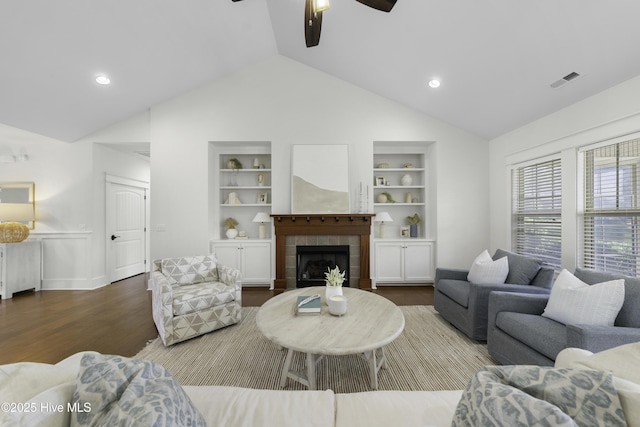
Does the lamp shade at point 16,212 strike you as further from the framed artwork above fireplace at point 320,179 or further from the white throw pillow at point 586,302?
the white throw pillow at point 586,302

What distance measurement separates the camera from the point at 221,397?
1.10 meters

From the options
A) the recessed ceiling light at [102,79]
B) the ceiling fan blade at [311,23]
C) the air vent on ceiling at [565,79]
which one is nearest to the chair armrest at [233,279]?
the ceiling fan blade at [311,23]

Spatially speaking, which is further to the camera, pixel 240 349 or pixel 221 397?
pixel 240 349

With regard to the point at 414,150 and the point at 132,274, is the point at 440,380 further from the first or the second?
the point at 132,274

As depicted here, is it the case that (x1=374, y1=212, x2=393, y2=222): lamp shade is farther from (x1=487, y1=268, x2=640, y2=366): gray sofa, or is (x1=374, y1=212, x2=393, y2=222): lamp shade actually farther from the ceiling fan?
the ceiling fan

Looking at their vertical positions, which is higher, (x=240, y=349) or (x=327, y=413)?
(x=327, y=413)

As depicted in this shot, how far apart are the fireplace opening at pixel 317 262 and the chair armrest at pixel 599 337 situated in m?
2.93

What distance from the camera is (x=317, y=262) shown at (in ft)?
14.3

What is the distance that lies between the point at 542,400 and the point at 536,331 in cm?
144

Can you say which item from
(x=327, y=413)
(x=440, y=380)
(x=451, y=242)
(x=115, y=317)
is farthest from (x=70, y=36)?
(x=451, y=242)

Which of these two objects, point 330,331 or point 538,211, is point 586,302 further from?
point 538,211

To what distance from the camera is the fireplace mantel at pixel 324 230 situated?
4164 millimetres

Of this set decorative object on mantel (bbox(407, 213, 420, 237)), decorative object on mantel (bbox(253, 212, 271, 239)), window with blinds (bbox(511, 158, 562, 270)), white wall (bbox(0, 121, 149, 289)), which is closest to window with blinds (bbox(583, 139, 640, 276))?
window with blinds (bbox(511, 158, 562, 270))

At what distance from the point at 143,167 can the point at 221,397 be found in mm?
5728
